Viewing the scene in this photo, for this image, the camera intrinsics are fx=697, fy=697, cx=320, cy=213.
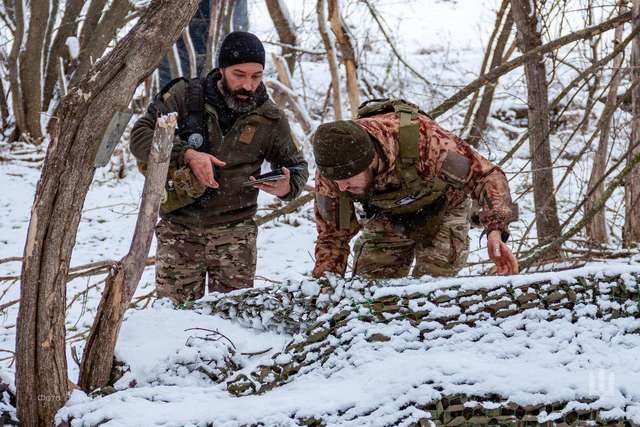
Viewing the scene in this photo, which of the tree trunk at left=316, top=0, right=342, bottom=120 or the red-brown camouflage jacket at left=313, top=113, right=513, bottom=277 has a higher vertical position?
the tree trunk at left=316, top=0, right=342, bottom=120

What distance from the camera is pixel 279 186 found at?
3.18 m

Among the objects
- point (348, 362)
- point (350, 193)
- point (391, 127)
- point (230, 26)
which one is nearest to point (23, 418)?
point (348, 362)

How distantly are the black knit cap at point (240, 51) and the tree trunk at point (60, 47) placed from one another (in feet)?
23.1

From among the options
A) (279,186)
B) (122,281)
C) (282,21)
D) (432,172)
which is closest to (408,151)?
(432,172)

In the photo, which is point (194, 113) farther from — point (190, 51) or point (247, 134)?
point (190, 51)

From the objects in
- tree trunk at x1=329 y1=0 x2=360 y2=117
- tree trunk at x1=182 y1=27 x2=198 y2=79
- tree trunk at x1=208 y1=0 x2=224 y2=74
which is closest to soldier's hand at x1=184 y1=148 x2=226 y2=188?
tree trunk at x1=329 y1=0 x2=360 y2=117

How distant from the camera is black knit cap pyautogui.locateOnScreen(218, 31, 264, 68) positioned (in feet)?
10.5

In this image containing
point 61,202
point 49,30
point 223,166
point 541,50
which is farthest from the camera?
point 49,30

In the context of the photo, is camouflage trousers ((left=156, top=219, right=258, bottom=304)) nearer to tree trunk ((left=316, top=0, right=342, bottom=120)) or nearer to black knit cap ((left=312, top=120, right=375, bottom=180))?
black knit cap ((left=312, top=120, right=375, bottom=180))

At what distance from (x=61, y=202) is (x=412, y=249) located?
1.81 meters

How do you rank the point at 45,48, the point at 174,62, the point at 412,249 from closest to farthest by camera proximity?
the point at 412,249 → the point at 174,62 → the point at 45,48

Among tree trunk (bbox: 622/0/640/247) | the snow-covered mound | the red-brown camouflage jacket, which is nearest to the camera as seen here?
the snow-covered mound

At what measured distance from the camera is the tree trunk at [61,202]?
6.70 feet

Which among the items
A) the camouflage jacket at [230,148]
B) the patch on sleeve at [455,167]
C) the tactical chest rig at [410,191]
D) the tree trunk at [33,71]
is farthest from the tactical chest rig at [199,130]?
the tree trunk at [33,71]
